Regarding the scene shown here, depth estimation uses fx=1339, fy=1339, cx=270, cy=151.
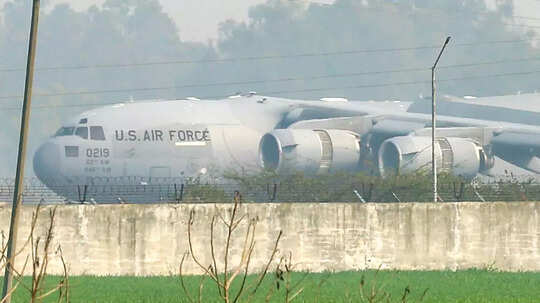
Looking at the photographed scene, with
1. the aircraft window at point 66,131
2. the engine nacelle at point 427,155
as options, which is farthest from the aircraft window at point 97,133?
the engine nacelle at point 427,155

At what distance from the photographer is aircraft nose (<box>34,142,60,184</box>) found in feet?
173

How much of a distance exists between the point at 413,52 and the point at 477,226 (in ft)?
475

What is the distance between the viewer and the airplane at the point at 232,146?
171 ft

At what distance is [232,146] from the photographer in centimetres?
5525

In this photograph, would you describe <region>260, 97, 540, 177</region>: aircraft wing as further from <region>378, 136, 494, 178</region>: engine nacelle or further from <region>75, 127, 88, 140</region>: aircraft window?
<region>75, 127, 88, 140</region>: aircraft window

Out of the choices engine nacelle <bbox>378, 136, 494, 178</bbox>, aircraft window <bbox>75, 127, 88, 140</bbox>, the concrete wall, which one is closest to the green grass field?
the concrete wall

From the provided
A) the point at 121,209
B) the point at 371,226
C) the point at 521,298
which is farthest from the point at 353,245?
the point at 521,298

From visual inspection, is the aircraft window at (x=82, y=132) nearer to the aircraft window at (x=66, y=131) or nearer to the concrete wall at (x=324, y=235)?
the aircraft window at (x=66, y=131)

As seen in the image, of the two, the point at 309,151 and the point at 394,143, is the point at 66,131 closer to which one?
the point at 309,151

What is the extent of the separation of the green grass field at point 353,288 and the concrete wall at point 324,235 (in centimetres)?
59

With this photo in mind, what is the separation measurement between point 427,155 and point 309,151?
4851mm

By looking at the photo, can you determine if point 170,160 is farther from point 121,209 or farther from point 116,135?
point 121,209

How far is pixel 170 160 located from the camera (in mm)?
53812

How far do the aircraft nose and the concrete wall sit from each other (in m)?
25.0
